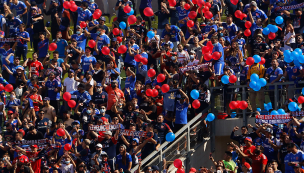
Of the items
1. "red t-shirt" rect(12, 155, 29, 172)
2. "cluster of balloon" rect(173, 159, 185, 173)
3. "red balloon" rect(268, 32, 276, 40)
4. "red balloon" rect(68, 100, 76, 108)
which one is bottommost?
"cluster of balloon" rect(173, 159, 185, 173)

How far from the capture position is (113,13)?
20781 mm

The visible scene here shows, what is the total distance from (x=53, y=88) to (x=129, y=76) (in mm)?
1852

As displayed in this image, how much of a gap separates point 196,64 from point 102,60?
8.72 feet

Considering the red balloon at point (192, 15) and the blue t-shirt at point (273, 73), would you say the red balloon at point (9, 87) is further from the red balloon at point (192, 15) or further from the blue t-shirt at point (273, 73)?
the blue t-shirt at point (273, 73)

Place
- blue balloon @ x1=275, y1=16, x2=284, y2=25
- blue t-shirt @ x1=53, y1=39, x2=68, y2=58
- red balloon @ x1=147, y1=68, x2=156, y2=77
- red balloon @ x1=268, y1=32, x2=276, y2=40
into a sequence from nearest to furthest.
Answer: red balloon @ x1=147, y1=68, x2=156, y2=77 → red balloon @ x1=268, y1=32, x2=276, y2=40 → blue balloon @ x1=275, y1=16, x2=284, y2=25 → blue t-shirt @ x1=53, y1=39, x2=68, y2=58

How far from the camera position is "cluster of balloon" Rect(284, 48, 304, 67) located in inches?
571

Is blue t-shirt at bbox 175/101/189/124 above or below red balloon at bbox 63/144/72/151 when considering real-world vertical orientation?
above

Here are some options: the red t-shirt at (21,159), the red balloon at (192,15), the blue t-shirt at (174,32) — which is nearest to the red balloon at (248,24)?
the red balloon at (192,15)

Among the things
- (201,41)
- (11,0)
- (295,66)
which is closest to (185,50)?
(201,41)

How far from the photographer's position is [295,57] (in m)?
14.6

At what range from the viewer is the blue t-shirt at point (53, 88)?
53.0 feet

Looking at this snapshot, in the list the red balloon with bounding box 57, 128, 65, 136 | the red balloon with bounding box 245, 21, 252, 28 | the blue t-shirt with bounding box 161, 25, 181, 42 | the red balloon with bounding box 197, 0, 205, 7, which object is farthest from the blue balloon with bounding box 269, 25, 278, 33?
the red balloon with bounding box 57, 128, 65, 136

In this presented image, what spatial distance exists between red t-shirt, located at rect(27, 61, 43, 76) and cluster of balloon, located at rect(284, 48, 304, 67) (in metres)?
6.24

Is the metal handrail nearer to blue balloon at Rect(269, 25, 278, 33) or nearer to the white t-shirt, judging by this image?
blue balloon at Rect(269, 25, 278, 33)
